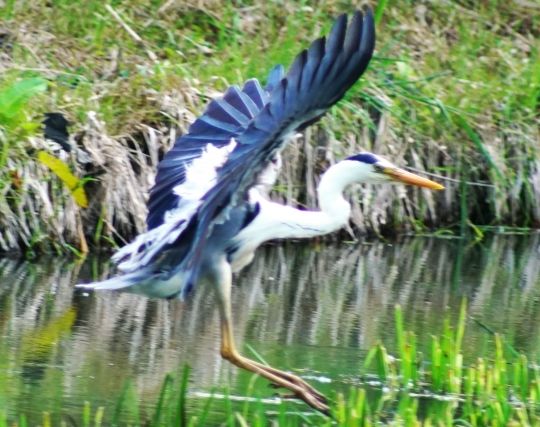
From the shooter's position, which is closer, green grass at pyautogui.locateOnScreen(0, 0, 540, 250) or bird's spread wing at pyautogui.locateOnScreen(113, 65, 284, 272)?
bird's spread wing at pyautogui.locateOnScreen(113, 65, 284, 272)

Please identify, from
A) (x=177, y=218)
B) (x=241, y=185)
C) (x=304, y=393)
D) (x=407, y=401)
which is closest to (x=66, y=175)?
(x=177, y=218)

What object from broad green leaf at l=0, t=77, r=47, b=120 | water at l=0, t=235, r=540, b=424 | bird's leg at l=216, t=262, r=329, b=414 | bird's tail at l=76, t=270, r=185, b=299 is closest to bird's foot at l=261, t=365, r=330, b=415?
bird's leg at l=216, t=262, r=329, b=414

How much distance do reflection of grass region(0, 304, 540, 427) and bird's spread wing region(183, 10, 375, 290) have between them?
0.76 meters

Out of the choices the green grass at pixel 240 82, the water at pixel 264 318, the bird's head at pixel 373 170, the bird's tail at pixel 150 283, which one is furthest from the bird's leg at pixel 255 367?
the green grass at pixel 240 82

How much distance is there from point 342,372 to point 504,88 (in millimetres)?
5166

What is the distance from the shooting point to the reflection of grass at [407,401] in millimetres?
4496

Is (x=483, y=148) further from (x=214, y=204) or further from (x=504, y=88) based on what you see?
(x=214, y=204)

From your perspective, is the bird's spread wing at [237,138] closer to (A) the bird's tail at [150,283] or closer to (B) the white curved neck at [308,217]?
(A) the bird's tail at [150,283]

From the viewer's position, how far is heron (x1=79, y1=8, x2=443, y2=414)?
14.9 ft

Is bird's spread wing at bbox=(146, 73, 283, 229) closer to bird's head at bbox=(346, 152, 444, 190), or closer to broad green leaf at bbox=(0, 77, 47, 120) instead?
bird's head at bbox=(346, 152, 444, 190)

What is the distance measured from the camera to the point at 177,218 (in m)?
5.20

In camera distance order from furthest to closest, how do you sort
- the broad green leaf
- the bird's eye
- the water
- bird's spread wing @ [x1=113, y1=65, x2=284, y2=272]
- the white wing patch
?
the broad green leaf
the bird's eye
the water
bird's spread wing @ [x1=113, y1=65, x2=284, y2=272]
the white wing patch

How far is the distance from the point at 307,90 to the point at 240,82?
470 centimetres

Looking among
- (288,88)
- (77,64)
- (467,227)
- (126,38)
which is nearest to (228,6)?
(126,38)
